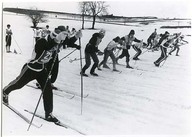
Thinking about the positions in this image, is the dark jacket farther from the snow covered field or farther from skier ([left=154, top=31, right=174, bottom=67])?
skier ([left=154, top=31, right=174, bottom=67])

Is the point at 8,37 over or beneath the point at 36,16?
beneath

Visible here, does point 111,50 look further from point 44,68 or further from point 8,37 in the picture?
point 8,37

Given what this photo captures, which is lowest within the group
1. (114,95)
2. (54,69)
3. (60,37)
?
(114,95)

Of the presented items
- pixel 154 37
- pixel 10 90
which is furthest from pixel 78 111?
pixel 154 37

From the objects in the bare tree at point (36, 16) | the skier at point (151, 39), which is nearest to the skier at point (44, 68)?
the bare tree at point (36, 16)

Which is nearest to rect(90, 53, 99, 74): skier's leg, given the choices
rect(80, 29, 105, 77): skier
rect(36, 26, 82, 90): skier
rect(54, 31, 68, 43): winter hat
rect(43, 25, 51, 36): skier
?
rect(80, 29, 105, 77): skier

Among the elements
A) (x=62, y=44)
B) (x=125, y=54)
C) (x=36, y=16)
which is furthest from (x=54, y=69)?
(x=125, y=54)
